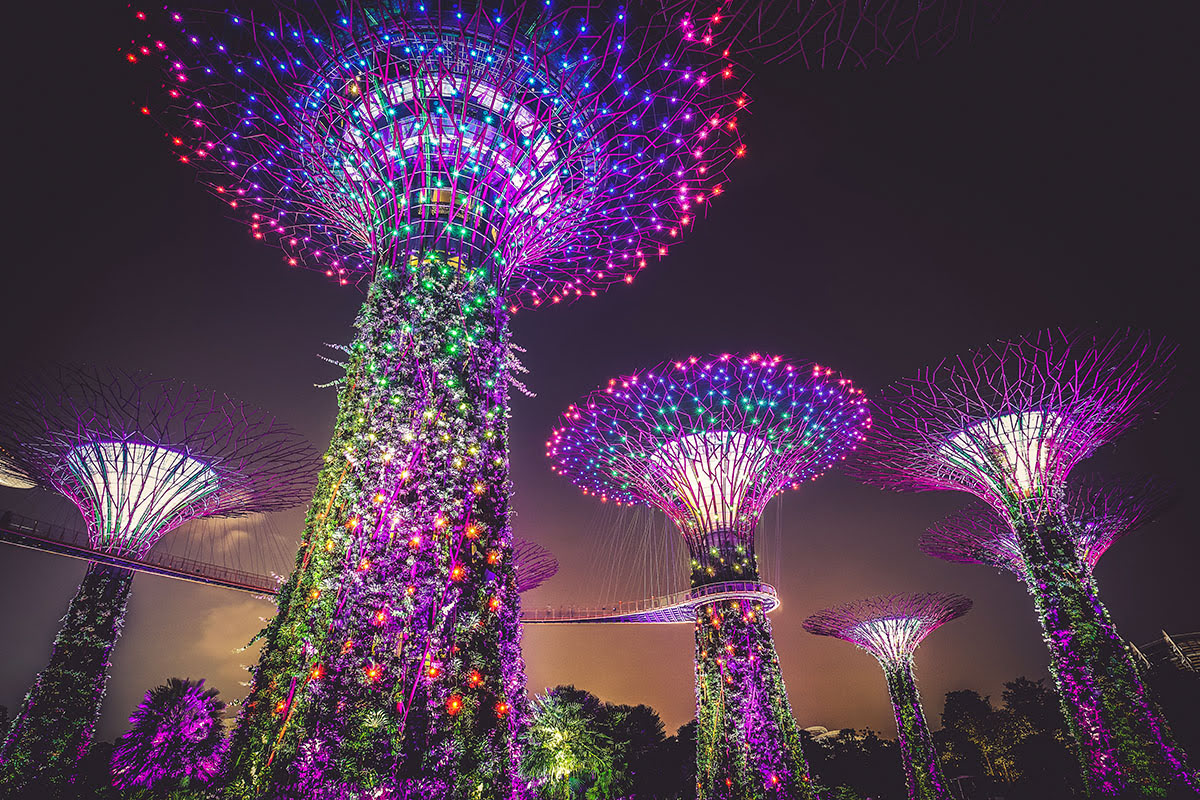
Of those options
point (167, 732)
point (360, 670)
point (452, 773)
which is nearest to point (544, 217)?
point (360, 670)

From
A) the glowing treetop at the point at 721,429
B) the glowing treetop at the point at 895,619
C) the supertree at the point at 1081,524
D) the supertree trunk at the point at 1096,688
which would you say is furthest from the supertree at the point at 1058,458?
the glowing treetop at the point at 895,619

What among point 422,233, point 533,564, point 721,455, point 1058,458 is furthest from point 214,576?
point 1058,458

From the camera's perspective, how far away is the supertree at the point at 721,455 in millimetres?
14320

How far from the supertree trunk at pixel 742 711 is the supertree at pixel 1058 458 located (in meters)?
6.63

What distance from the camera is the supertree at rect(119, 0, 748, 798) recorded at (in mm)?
5688

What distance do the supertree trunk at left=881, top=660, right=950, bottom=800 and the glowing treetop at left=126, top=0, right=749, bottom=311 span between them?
82.7 ft

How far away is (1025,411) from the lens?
16.0m

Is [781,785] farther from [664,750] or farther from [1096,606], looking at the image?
[664,750]

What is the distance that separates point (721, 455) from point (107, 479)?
1972cm

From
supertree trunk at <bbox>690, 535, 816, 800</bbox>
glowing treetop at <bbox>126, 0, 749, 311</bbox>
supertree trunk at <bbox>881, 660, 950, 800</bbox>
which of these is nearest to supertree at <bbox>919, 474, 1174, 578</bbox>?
supertree trunk at <bbox>881, 660, 950, 800</bbox>

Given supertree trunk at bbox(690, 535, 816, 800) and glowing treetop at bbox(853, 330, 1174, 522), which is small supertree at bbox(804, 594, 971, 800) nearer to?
glowing treetop at bbox(853, 330, 1174, 522)

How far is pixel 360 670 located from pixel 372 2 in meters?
8.75

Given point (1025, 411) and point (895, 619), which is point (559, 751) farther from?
point (895, 619)

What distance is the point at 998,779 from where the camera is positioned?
36.4m
